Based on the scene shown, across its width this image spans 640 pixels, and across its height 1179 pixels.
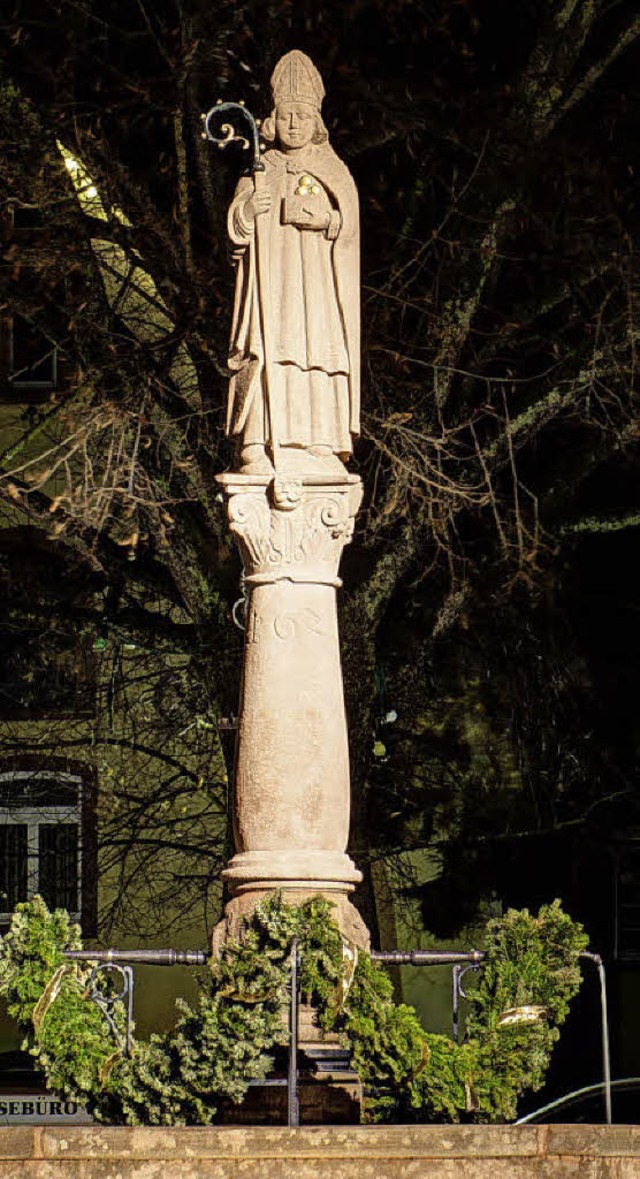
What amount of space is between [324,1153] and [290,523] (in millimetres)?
3887

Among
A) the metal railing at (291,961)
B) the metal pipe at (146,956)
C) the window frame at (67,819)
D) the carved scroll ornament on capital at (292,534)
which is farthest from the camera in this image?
the window frame at (67,819)

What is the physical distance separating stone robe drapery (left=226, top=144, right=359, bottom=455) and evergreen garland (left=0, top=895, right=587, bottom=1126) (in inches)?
106

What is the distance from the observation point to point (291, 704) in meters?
10.3

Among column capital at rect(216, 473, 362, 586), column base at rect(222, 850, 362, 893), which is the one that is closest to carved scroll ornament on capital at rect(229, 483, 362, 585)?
column capital at rect(216, 473, 362, 586)

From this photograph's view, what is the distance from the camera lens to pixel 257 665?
409 inches

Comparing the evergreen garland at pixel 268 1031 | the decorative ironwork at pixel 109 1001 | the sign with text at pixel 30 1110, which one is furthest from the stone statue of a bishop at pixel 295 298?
the sign with text at pixel 30 1110

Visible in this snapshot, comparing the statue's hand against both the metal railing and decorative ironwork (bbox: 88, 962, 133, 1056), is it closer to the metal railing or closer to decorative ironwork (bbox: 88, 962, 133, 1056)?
the metal railing

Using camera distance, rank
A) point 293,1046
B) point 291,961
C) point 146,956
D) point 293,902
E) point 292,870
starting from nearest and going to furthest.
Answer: point 293,1046 < point 291,961 < point 293,902 < point 292,870 < point 146,956

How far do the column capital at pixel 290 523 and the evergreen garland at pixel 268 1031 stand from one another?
2.09 meters

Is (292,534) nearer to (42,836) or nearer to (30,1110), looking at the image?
(30,1110)

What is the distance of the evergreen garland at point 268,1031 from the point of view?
27.7 ft

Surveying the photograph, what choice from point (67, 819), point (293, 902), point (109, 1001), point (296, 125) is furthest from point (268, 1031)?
point (67, 819)

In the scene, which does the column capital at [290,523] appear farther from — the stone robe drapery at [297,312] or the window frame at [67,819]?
the window frame at [67,819]

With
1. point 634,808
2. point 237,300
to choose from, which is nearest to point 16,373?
point 634,808
